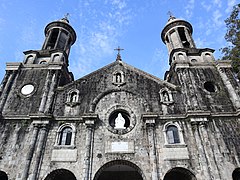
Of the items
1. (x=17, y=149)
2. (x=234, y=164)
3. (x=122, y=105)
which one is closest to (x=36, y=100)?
(x=17, y=149)

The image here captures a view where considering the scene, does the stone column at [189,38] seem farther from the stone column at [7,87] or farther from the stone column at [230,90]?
the stone column at [7,87]

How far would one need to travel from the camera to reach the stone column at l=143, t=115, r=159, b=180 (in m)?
11.0

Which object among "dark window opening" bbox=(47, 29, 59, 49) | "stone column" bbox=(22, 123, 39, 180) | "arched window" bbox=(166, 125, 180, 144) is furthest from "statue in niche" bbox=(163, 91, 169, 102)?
"dark window opening" bbox=(47, 29, 59, 49)

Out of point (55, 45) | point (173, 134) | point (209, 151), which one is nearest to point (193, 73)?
point (173, 134)

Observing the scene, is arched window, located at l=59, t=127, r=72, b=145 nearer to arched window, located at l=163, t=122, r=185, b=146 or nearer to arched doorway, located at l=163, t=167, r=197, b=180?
arched window, located at l=163, t=122, r=185, b=146

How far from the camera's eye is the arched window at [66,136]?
12.4 meters

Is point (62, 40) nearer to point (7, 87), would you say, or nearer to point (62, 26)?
point (62, 26)

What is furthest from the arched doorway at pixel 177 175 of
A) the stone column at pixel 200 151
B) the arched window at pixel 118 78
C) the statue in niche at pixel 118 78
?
the statue in niche at pixel 118 78

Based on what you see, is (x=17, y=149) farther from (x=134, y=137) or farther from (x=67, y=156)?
(x=134, y=137)

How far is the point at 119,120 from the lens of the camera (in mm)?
13258

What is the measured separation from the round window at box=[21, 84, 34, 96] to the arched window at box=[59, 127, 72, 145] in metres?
4.28

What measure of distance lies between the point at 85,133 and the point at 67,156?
1.67m

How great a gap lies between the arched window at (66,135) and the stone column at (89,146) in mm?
925

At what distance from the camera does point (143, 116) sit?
42.2ft
